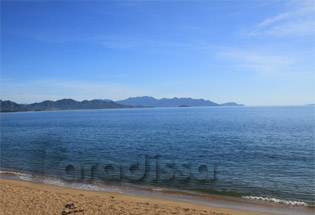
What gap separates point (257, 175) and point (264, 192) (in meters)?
3.91

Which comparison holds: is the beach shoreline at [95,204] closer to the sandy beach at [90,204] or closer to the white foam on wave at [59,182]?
the sandy beach at [90,204]

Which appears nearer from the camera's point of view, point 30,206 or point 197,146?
point 30,206

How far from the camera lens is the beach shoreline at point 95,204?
38.2 ft

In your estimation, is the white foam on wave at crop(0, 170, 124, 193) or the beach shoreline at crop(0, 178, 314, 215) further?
the white foam on wave at crop(0, 170, 124, 193)

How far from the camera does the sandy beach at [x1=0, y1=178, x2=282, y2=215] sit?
11594 millimetres

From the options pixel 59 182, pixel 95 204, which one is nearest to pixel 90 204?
pixel 95 204

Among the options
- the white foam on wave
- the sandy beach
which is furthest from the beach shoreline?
the white foam on wave

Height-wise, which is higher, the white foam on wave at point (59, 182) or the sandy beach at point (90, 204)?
the sandy beach at point (90, 204)

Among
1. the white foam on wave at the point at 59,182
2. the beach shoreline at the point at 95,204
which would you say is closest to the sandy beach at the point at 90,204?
the beach shoreline at the point at 95,204

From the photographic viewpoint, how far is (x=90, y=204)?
12578 mm

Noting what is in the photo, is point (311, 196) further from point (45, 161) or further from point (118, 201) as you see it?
point (45, 161)

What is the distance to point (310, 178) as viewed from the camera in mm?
18328

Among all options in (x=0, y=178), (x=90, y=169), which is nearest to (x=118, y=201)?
(x=90, y=169)

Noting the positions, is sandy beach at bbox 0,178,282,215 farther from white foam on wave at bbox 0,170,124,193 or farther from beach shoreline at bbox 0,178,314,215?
white foam on wave at bbox 0,170,124,193
